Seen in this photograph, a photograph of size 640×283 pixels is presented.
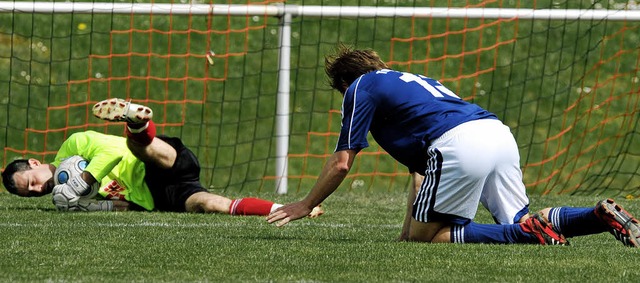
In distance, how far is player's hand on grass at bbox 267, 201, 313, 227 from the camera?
6.52m

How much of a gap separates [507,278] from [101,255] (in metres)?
2.03

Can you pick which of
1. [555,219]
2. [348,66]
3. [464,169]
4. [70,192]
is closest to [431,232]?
[464,169]

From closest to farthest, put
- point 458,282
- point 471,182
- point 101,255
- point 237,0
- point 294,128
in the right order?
point 458,282
point 101,255
point 471,182
point 294,128
point 237,0

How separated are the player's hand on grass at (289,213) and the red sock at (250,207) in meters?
2.18

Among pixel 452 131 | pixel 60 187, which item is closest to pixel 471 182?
pixel 452 131

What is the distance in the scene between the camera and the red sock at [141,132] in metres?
8.27

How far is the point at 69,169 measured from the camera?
28.9 feet

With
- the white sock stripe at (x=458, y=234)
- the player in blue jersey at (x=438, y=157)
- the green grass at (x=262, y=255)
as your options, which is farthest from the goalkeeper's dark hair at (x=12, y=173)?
the white sock stripe at (x=458, y=234)

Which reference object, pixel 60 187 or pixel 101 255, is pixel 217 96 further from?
pixel 101 255

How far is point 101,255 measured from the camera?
6.23 m

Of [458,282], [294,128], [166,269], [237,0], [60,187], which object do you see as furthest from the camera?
[237,0]

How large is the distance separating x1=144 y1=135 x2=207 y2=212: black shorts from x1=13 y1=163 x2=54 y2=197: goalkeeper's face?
27.5 inches

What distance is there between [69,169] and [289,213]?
109 inches

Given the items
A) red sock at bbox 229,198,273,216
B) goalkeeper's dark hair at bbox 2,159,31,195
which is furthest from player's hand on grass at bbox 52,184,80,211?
red sock at bbox 229,198,273,216
